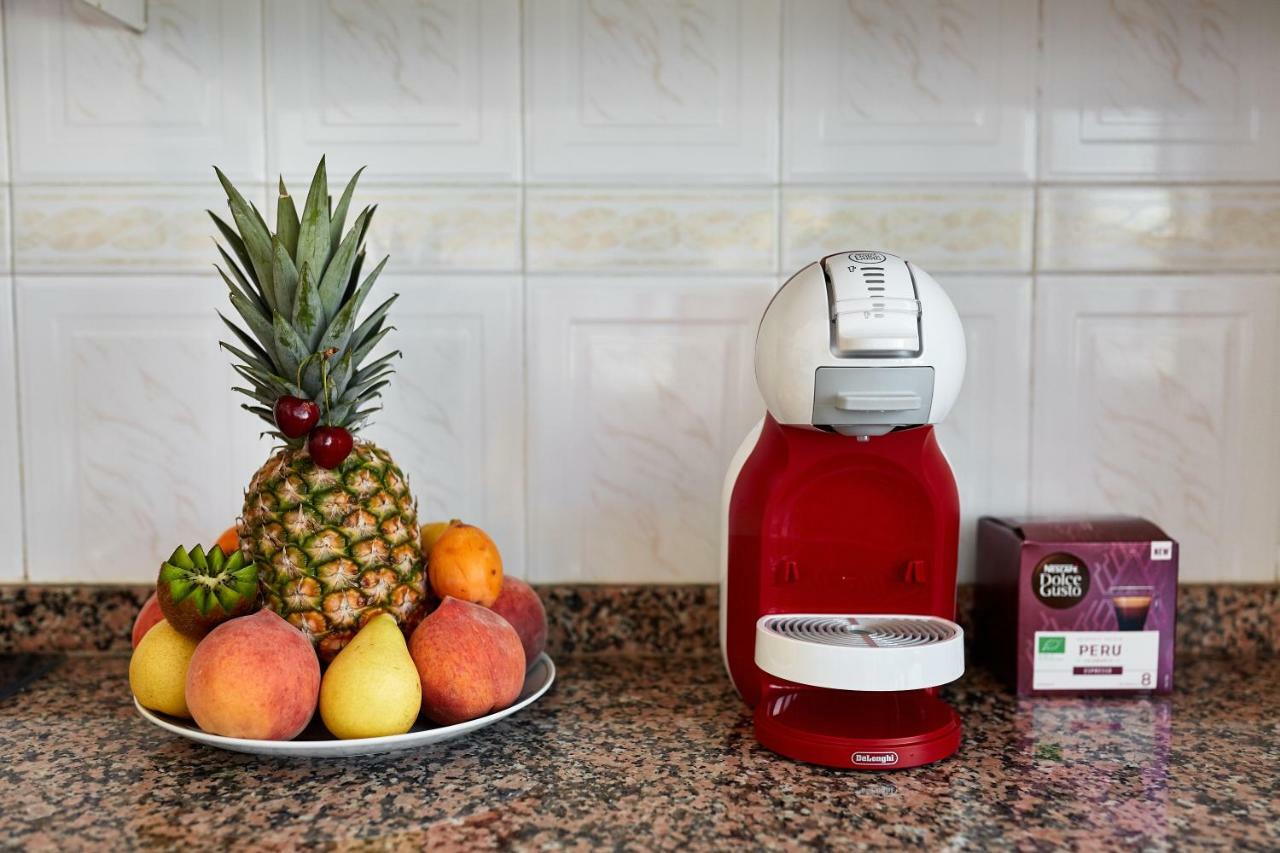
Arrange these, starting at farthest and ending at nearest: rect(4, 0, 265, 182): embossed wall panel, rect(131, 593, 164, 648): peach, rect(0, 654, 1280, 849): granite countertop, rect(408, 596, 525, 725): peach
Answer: rect(4, 0, 265, 182): embossed wall panel < rect(131, 593, 164, 648): peach < rect(408, 596, 525, 725): peach < rect(0, 654, 1280, 849): granite countertop

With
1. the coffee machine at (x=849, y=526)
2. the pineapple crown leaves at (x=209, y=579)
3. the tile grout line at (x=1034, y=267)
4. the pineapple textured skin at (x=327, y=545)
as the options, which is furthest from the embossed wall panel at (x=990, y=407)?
the pineapple crown leaves at (x=209, y=579)

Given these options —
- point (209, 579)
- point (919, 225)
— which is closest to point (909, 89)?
point (919, 225)

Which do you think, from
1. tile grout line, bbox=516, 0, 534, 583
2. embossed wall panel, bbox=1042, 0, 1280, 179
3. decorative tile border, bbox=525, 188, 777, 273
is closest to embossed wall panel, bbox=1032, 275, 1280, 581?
embossed wall panel, bbox=1042, 0, 1280, 179

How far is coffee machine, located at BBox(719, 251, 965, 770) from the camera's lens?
31.4 inches

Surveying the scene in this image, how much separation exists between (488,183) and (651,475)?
38cm

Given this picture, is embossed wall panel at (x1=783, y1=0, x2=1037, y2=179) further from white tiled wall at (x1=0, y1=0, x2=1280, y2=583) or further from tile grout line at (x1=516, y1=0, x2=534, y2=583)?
tile grout line at (x1=516, y1=0, x2=534, y2=583)

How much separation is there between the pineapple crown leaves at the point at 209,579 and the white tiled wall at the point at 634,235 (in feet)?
0.94

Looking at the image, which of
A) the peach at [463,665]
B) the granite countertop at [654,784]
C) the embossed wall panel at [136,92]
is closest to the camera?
the granite countertop at [654,784]

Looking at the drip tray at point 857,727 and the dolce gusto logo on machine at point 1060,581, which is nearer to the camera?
the drip tray at point 857,727

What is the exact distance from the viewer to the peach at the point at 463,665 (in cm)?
83

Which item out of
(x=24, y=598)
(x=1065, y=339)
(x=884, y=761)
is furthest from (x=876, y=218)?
(x=24, y=598)

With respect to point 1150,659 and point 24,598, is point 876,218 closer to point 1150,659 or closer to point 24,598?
point 1150,659

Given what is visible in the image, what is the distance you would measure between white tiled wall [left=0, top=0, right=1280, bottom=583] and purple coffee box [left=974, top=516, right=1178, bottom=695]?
0.16 meters

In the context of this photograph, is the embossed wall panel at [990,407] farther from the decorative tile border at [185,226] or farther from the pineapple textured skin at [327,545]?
the pineapple textured skin at [327,545]
